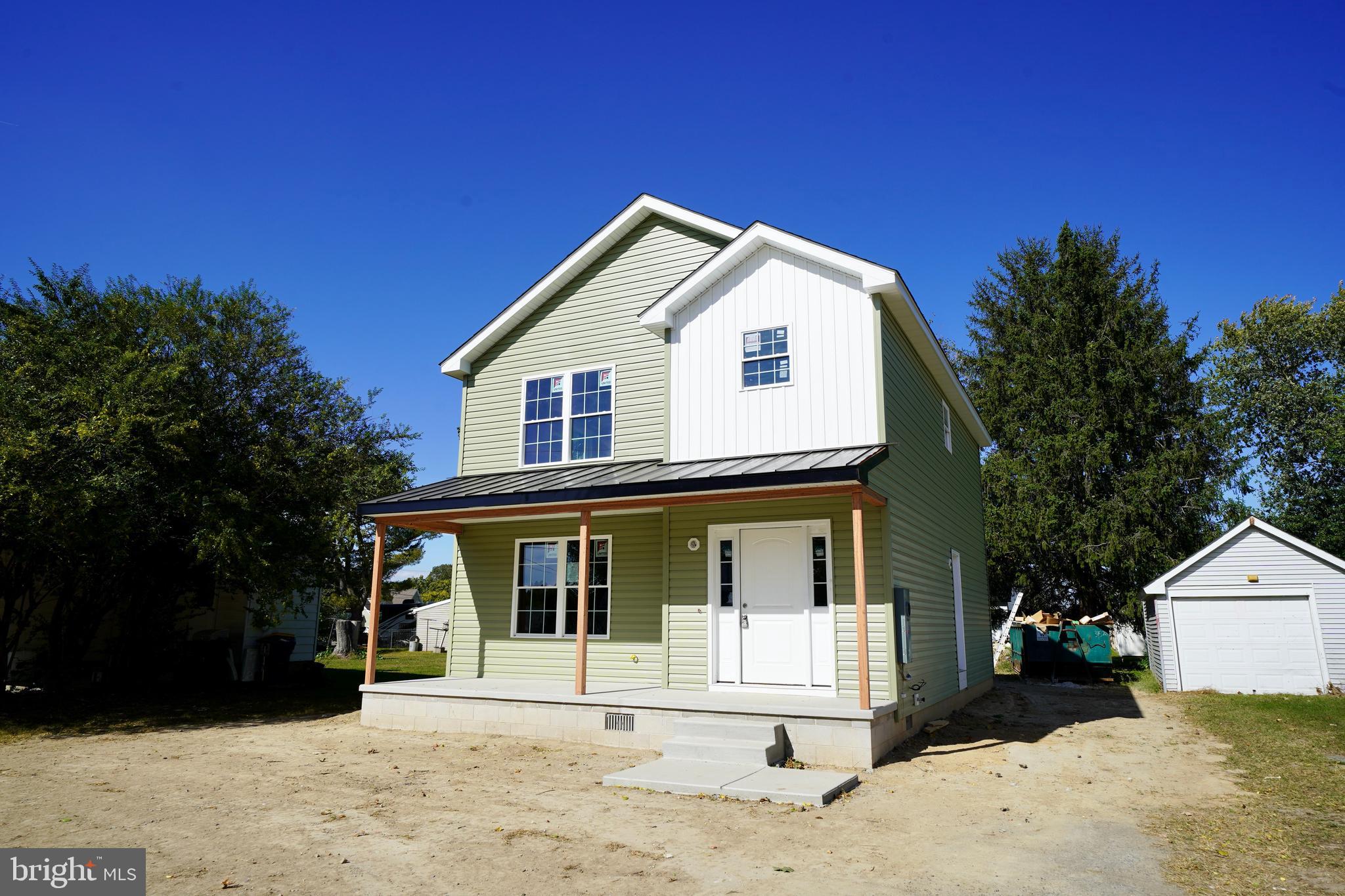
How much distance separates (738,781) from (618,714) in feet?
8.89

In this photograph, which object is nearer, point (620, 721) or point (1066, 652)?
point (620, 721)

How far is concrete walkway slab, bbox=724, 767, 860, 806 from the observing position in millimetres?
7109

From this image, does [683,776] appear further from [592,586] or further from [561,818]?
[592,586]

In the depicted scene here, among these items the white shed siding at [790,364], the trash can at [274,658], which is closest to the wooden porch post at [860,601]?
the white shed siding at [790,364]

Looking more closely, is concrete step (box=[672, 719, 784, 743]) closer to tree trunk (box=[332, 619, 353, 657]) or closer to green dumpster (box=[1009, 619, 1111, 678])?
green dumpster (box=[1009, 619, 1111, 678])

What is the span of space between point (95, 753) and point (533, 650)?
5754 mm

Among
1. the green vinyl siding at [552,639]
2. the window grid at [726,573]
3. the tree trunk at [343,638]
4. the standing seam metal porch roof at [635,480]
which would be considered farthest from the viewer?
the tree trunk at [343,638]

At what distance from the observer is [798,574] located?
1065 centimetres

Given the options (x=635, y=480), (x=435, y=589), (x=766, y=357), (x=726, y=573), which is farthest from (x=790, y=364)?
(x=435, y=589)

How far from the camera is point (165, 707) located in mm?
14055

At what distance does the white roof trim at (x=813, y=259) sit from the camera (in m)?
10.8

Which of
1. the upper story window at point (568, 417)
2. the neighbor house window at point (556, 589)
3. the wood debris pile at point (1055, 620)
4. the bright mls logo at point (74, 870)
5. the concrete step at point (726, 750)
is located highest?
the upper story window at point (568, 417)

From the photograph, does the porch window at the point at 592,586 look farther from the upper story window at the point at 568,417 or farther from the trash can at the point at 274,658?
the trash can at the point at 274,658

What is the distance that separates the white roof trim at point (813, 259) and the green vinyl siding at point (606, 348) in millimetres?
889
